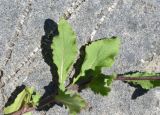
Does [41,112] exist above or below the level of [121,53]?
below

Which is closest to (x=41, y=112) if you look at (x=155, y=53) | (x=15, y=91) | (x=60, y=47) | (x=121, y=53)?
(x=15, y=91)

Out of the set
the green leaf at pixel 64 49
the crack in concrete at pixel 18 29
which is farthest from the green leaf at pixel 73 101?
the crack in concrete at pixel 18 29

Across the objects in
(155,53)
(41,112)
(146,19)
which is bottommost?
(41,112)

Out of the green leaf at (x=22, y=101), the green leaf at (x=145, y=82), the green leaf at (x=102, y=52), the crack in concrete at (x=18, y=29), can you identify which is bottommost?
the green leaf at (x=22, y=101)

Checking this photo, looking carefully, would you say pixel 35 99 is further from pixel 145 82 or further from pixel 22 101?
pixel 145 82

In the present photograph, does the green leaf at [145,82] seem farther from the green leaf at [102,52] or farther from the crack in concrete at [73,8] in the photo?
the crack in concrete at [73,8]

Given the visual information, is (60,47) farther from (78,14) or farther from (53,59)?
(78,14)
